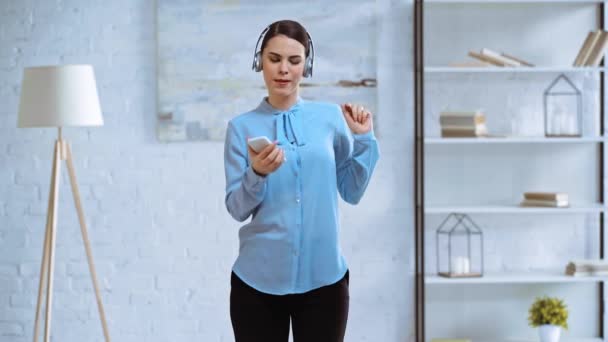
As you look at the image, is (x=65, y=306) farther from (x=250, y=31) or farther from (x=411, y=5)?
(x=411, y=5)

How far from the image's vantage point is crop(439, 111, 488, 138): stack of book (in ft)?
13.4

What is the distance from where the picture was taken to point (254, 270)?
7.02 ft

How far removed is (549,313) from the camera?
4.15 metres

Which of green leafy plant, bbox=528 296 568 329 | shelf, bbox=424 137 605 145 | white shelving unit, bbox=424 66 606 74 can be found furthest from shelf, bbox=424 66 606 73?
green leafy plant, bbox=528 296 568 329

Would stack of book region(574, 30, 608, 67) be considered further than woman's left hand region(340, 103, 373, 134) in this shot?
Yes

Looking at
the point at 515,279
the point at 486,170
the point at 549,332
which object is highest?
the point at 486,170

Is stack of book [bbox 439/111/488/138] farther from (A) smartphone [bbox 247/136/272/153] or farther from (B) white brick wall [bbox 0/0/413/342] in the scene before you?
Result: (A) smartphone [bbox 247/136/272/153]

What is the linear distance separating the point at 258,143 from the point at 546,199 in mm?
2483

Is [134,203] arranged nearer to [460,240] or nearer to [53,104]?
[53,104]

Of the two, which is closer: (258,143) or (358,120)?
(258,143)

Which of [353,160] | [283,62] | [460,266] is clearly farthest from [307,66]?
[460,266]

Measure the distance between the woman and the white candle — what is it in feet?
6.69

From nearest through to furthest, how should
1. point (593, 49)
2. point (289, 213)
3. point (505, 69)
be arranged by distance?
point (289, 213) → point (505, 69) → point (593, 49)

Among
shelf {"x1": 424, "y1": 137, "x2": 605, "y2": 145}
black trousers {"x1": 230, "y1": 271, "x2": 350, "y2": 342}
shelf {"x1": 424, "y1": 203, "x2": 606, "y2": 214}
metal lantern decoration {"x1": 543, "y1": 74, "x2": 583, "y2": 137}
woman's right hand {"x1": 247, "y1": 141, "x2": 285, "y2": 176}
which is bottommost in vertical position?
black trousers {"x1": 230, "y1": 271, "x2": 350, "y2": 342}
